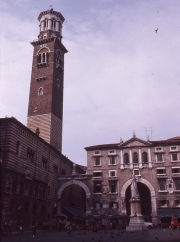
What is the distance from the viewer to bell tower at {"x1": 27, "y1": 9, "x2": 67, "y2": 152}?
4700 cm

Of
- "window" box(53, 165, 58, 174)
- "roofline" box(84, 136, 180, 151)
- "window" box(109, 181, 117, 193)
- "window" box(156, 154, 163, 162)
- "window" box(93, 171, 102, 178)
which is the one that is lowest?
"window" box(109, 181, 117, 193)

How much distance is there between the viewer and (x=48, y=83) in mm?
49562

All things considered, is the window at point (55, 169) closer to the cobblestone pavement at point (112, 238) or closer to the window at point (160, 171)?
the window at point (160, 171)

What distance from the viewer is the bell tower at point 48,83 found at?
4700 cm

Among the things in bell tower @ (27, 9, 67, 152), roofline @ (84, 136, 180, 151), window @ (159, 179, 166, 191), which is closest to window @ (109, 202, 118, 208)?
window @ (159, 179, 166, 191)

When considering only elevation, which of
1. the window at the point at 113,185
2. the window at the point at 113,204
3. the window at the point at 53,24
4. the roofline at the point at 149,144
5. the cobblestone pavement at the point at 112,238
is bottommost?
the cobblestone pavement at the point at 112,238

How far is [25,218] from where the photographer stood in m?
30.4

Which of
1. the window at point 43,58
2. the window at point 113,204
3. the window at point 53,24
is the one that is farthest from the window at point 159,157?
the window at point 53,24

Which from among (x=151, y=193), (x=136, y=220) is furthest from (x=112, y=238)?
(x=151, y=193)

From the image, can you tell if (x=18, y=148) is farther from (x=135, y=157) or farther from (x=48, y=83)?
(x=48, y=83)

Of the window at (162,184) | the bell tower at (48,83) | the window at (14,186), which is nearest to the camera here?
the window at (14,186)

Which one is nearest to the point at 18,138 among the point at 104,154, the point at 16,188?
the point at 16,188

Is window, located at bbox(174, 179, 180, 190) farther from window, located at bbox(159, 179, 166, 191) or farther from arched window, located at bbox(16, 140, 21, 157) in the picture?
arched window, located at bbox(16, 140, 21, 157)

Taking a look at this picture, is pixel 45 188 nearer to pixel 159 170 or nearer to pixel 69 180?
pixel 69 180
